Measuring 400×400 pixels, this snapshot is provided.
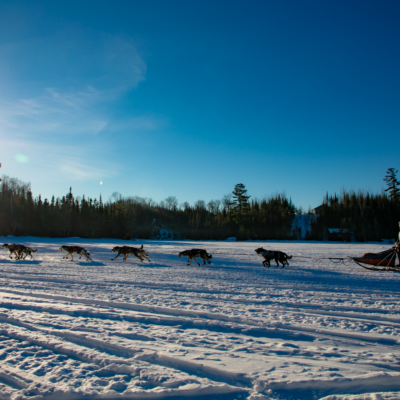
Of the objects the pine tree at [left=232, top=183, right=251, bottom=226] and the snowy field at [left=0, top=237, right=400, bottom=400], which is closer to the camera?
the snowy field at [left=0, top=237, right=400, bottom=400]

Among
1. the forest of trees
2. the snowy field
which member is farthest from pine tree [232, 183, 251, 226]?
the snowy field

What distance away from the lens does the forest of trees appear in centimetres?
6181

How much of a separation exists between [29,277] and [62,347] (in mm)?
7047

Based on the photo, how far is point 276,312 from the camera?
5090mm

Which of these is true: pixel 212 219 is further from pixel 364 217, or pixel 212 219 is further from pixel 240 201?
pixel 364 217

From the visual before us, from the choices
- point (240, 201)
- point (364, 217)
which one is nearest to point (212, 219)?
point (240, 201)

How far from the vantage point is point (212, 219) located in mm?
91375

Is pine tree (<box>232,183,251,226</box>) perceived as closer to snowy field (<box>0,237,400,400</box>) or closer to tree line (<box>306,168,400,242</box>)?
tree line (<box>306,168,400,242</box>)

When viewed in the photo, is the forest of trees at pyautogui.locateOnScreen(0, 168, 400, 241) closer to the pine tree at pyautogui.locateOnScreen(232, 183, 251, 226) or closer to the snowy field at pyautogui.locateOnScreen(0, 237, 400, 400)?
the pine tree at pyautogui.locateOnScreen(232, 183, 251, 226)

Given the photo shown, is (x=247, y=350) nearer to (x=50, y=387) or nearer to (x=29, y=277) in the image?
(x=50, y=387)

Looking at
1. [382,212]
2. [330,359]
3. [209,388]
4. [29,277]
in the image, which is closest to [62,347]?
[209,388]

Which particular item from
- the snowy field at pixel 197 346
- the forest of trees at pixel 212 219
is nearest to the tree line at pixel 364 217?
the forest of trees at pixel 212 219

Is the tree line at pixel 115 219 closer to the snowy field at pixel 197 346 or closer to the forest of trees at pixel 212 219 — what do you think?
the forest of trees at pixel 212 219

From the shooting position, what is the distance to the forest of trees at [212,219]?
203 ft
